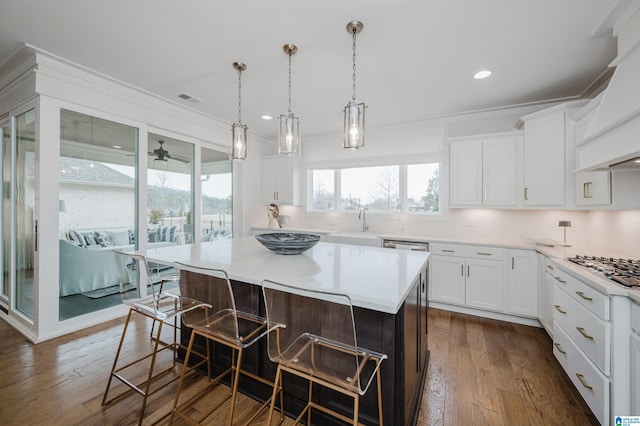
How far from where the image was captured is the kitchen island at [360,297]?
138 centimetres

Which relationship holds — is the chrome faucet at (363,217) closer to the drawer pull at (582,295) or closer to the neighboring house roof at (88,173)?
the drawer pull at (582,295)

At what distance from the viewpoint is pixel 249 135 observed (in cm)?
503

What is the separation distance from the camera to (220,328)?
62.7 inches

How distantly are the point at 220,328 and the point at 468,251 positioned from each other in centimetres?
304

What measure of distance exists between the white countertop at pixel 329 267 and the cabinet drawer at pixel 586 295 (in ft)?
3.27

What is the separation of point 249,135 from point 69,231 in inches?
120

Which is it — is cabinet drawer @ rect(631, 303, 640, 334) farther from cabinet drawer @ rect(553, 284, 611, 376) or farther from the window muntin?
the window muntin

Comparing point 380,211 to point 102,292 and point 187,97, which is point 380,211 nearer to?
point 187,97

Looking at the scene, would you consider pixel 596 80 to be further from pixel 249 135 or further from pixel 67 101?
pixel 67 101

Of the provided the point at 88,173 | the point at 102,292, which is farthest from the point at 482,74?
the point at 102,292

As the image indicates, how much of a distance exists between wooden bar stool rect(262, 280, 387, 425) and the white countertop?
114mm

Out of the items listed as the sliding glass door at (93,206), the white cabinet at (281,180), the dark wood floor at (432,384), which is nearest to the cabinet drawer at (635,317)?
the dark wood floor at (432,384)

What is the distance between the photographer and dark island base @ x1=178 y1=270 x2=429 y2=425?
1.40 meters

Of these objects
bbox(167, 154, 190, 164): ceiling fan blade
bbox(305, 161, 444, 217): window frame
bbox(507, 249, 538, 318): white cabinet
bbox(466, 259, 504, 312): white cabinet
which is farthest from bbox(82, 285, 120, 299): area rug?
bbox(507, 249, 538, 318): white cabinet
